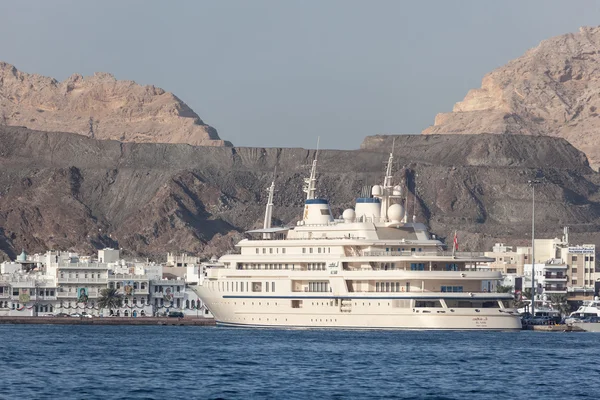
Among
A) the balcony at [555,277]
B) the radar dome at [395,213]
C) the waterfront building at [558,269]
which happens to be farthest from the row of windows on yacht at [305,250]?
the balcony at [555,277]

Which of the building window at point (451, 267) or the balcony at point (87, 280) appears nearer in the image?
the building window at point (451, 267)

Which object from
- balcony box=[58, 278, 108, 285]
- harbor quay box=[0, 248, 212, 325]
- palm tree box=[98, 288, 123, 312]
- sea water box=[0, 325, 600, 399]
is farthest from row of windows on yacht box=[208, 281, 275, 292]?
balcony box=[58, 278, 108, 285]

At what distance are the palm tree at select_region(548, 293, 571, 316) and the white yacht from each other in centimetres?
3384

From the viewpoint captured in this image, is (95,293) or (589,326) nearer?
(589,326)

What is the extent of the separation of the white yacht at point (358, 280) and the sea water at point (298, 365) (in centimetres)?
246

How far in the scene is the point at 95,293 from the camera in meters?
122

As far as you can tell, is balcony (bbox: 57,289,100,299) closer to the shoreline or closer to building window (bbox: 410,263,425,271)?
the shoreline

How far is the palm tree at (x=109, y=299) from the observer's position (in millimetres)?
119062

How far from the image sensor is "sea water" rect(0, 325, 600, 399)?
56.7 metres

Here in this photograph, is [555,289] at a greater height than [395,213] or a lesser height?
lesser

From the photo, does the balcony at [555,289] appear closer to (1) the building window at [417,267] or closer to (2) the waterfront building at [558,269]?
(2) the waterfront building at [558,269]

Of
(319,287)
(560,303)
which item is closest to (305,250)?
(319,287)

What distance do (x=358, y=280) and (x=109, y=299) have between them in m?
30.9

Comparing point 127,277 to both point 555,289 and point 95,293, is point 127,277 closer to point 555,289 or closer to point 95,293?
point 95,293
